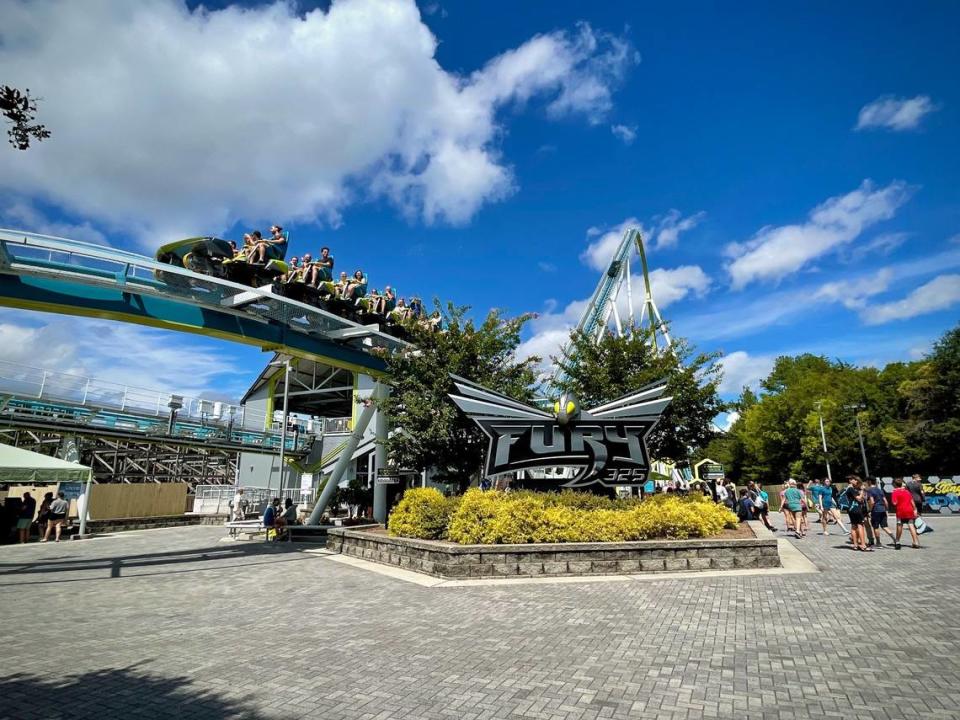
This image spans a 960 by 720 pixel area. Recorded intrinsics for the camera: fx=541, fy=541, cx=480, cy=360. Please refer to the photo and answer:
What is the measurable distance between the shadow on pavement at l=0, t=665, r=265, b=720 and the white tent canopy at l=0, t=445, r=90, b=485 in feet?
39.3

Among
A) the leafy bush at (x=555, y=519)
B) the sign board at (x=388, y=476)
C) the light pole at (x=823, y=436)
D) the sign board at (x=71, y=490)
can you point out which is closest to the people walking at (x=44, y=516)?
the sign board at (x=71, y=490)

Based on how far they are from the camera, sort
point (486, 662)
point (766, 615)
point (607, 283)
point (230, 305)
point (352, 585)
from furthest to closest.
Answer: point (607, 283), point (230, 305), point (352, 585), point (766, 615), point (486, 662)

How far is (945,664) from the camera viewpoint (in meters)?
4.83

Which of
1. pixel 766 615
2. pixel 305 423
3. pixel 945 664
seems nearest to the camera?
pixel 945 664

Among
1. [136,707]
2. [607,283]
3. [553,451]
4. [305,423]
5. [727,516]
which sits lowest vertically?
[136,707]

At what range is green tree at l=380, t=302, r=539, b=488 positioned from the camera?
1576 cm

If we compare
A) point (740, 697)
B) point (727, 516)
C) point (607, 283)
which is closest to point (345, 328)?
point (727, 516)

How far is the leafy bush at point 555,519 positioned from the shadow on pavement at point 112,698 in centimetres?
641

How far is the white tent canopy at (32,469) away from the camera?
46.5 feet

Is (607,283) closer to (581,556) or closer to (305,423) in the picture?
(305,423)

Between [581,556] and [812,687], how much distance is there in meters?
5.80

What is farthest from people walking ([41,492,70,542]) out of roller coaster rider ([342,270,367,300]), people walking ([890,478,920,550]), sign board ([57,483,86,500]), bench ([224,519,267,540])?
people walking ([890,478,920,550])

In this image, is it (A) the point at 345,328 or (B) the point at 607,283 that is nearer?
(A) the point at 345,328

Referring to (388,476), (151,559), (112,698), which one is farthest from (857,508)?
(151,559)
